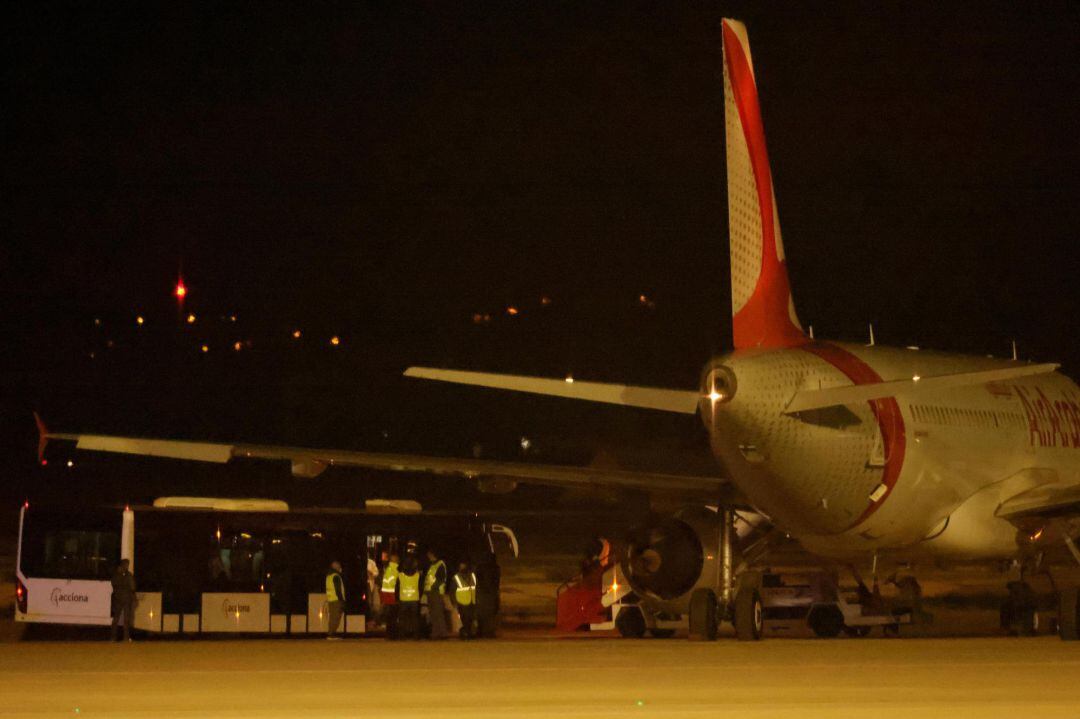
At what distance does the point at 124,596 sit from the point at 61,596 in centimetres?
236

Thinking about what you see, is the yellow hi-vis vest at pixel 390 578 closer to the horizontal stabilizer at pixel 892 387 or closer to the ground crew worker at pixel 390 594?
the ground crew worker at pixel 390 594

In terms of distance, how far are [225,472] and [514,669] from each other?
53.8 meters

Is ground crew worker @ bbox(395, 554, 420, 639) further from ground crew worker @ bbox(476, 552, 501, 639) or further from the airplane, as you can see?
the airplane

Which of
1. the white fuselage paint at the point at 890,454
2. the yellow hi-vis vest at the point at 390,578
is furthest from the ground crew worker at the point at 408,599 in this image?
the white fuselage paint at the point at 890,454

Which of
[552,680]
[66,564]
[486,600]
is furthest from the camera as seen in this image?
[66,564]

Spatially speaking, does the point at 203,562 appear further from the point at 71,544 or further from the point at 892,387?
the point at 892,387

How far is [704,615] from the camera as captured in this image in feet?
72.4

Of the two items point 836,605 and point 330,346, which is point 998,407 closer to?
point 836,605

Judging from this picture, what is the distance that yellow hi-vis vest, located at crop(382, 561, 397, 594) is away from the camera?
26.4m

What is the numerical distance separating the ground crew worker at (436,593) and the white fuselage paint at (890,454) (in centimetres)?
594

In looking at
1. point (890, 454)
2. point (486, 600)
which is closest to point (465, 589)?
point (486, 600)

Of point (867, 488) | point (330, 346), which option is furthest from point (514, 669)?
point (330, 346)

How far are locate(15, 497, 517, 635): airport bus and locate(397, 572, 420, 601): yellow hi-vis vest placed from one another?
2.18m

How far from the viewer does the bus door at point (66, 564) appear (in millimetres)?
26734
